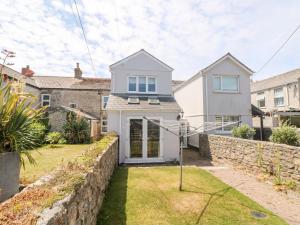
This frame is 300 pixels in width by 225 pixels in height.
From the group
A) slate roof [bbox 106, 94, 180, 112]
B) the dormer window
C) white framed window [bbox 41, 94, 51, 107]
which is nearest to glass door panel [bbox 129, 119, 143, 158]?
slate roof [bbox 106, 94, 180, 112]

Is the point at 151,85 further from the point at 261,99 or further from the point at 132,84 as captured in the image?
the point at 261,99

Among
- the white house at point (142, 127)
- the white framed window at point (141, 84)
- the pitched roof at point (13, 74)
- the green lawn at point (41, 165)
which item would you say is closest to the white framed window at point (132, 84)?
the white framed window at point (141, 84)

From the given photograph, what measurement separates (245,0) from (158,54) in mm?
8133

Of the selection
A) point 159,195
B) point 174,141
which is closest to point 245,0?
point 174,141

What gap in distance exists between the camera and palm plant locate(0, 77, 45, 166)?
4.25 m

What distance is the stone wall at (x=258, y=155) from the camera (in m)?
7.69

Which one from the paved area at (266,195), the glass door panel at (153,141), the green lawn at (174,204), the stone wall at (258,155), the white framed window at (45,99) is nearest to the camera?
the green lawn at (174,204)

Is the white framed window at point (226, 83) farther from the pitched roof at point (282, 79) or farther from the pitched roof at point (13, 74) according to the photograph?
the pitched roof at point (13, 74)

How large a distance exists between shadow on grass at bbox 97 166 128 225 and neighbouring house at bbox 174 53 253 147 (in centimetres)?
1251

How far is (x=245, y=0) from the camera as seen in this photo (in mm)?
10258

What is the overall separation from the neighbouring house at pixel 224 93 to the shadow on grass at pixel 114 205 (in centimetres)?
1251

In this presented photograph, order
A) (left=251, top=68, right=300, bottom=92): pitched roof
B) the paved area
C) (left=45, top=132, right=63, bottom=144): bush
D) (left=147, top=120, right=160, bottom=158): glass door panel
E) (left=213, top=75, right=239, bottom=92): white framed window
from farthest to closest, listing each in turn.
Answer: (left=251, top=68, right=300, bottom=92): pitched roof → (left=45, top=132, right=63, bottom=144): bush → (left=213, top=75, right=239, bottom=92): white framed window → (left=147, top=120, right=160, bottom=158): glass door panel → the paved area

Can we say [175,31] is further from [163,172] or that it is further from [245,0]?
[163,172]

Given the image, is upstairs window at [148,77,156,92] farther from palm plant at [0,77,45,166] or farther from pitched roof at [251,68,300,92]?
pitched roof at [251,68,300,92]
